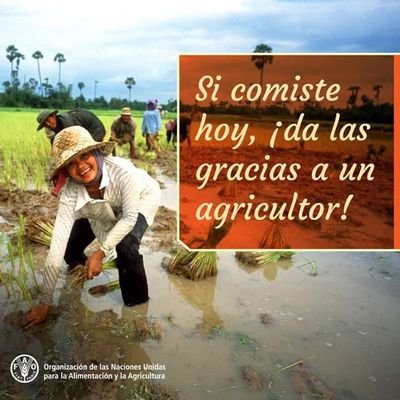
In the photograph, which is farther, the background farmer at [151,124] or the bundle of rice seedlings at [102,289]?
the bundle of rice seedlings at [102,289]

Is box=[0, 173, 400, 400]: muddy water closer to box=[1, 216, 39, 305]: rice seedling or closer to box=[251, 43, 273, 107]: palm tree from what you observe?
box=[1, 216, 39, 305]: rice seedling

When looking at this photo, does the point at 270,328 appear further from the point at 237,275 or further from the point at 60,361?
the point at 60,361

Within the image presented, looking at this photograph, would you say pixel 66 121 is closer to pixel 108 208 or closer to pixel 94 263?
pixel 108 208

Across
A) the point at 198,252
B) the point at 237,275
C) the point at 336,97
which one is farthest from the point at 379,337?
the point at 336,97

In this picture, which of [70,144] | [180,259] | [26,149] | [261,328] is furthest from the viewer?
[180,259]

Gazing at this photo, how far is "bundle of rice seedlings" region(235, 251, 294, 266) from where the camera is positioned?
94.6 inches

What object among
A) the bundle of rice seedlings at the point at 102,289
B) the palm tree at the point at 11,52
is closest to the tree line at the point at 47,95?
the palm tree at the point at 11,52

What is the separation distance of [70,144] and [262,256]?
0.92 metres

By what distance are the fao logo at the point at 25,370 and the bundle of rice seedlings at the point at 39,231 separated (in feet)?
1.51

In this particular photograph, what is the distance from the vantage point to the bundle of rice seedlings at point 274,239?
230 centimetres

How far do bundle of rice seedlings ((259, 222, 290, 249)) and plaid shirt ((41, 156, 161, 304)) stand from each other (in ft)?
1.51

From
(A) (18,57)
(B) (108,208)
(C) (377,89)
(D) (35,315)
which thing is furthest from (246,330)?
(A) (18,57)

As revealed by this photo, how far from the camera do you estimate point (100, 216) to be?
241 cm

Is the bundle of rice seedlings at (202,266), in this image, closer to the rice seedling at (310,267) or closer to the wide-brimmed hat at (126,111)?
the rice seedling at (310,267)
